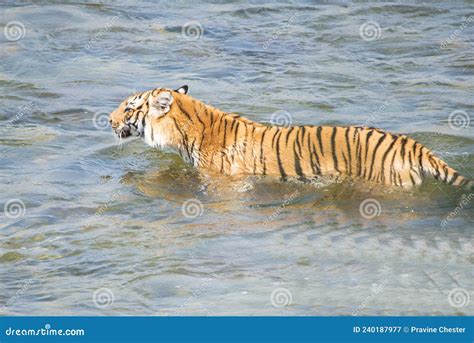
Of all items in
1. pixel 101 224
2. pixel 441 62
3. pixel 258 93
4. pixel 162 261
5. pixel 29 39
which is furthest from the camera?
pixel 29 39

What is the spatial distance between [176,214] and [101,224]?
666 millimetres

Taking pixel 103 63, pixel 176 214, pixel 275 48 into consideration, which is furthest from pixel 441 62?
pixel 176 214

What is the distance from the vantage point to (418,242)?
7.99m

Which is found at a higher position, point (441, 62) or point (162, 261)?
point (441, 62)

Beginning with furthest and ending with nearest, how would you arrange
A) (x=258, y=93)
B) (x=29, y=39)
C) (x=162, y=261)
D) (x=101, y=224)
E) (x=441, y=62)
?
(x=29, y=39), (x=441, y=62), (x=258, y=93), (x=101, y=224), (x=162, y=261)

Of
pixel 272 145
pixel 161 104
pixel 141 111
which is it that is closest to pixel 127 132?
pixel 141 111

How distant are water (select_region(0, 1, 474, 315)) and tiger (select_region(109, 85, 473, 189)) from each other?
0.53ft

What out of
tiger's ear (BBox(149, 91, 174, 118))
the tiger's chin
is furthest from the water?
tiger's ear (BBox(149, 91, 174, 118))

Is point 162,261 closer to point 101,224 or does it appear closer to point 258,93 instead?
point 101,224

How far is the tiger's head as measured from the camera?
9.91m

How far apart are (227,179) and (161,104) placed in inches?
38.0

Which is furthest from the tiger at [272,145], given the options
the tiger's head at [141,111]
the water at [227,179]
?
the water at [227,179]

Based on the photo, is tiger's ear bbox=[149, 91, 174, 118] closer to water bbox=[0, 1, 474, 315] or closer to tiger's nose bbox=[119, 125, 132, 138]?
tiger's nose bbox=[119, 125, 132, 138]

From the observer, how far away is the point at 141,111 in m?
10.1
